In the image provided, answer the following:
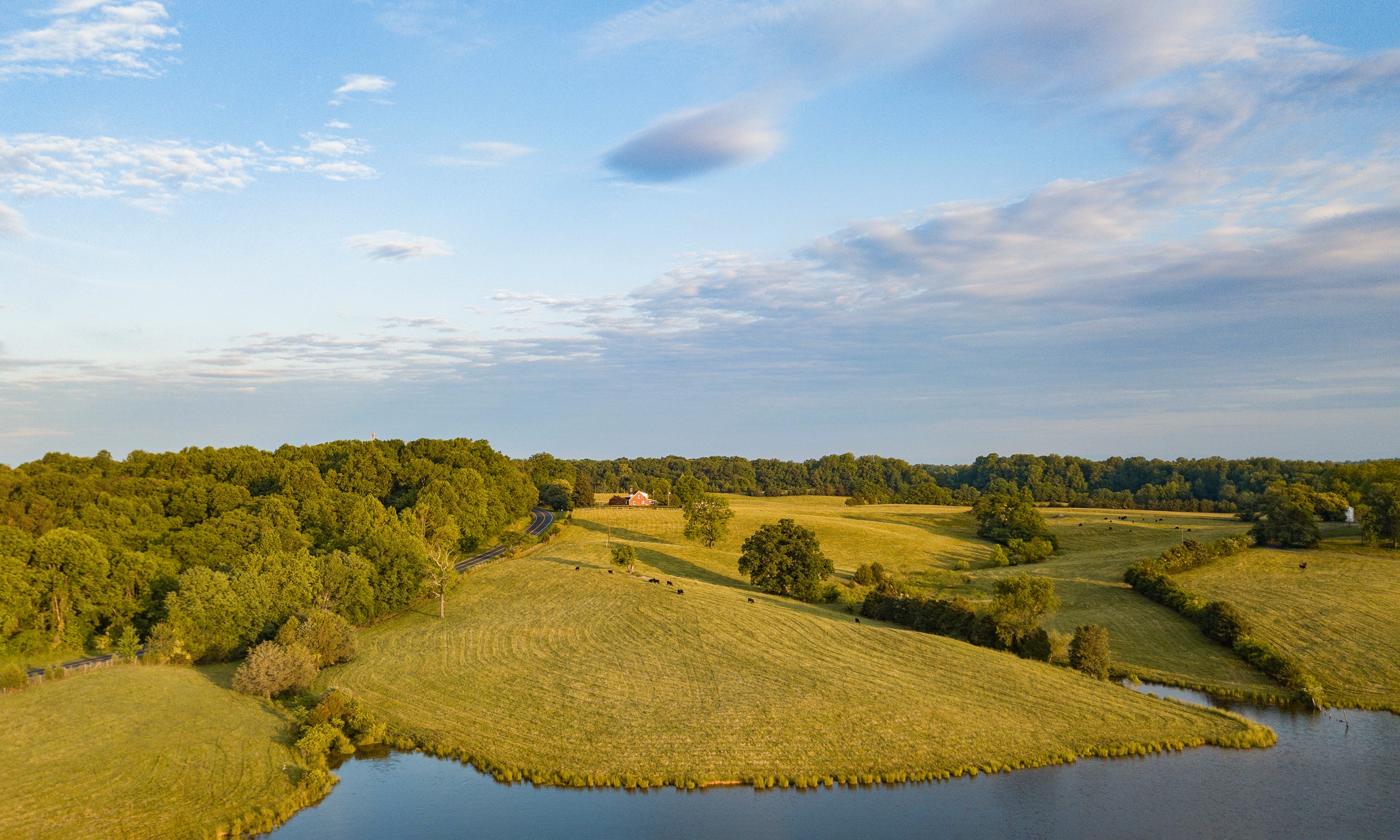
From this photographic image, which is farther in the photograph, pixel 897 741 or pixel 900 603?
pixel 900 603

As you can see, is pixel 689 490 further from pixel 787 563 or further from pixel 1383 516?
pixel 1383 516

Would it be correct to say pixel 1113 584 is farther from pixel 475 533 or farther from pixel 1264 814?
pixel 475 533

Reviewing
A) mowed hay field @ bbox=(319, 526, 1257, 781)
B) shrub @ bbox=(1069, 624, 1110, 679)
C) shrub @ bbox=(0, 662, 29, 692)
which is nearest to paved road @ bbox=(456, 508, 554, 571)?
mowed hay field @ bbox=(319, 526, 1257, 781)

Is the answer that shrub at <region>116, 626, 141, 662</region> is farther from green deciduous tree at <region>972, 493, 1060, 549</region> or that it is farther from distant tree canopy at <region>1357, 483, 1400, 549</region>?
distant tree canopy at <region>1357, 483, 1400, 549</region>

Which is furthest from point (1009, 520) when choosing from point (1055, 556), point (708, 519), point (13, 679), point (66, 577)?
point (66, 577)

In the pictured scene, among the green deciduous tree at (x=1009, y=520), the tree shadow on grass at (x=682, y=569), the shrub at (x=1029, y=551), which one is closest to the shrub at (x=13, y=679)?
the tree shadow on grass at (x=682, y=569)

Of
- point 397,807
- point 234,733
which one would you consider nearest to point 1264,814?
point 397,807

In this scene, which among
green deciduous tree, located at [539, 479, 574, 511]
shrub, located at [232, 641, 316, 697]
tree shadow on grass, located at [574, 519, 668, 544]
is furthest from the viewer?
green deciduous tree, located at [539, 479, 574, 511]
